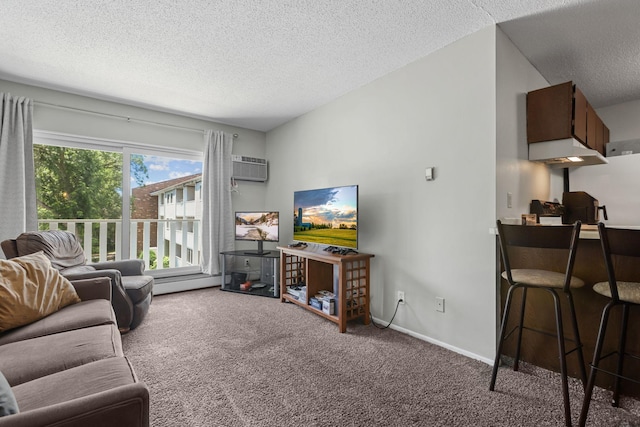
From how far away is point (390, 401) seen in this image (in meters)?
1.65

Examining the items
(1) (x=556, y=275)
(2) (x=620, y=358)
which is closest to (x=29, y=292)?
(1) (x=556, y=275)

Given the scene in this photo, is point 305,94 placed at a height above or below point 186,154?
above

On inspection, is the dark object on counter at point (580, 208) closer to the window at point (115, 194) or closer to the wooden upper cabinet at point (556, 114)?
the wooden upper cabinet at point (556, 114)

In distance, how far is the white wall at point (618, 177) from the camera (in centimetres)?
307

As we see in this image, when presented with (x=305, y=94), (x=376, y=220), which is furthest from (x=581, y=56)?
(x=305, y=94)

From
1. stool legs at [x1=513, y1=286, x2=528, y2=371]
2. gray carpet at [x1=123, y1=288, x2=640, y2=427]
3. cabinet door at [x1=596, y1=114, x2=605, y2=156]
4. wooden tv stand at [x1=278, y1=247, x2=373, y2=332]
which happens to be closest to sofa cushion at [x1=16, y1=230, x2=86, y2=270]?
gray carpet at [x1=123, y1=288, x2=640, y2=427]

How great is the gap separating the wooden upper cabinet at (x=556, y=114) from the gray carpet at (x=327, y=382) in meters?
1.75

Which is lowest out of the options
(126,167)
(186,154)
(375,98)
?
(126,167)

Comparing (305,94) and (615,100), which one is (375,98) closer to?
(305,94)

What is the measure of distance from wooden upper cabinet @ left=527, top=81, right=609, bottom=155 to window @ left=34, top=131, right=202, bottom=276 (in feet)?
13.2

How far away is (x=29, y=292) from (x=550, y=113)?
373cm

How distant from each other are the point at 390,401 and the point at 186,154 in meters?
3.97

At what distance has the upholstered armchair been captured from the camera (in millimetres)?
2311

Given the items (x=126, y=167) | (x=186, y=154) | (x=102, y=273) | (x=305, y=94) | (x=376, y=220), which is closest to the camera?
(x=102, y=273)
